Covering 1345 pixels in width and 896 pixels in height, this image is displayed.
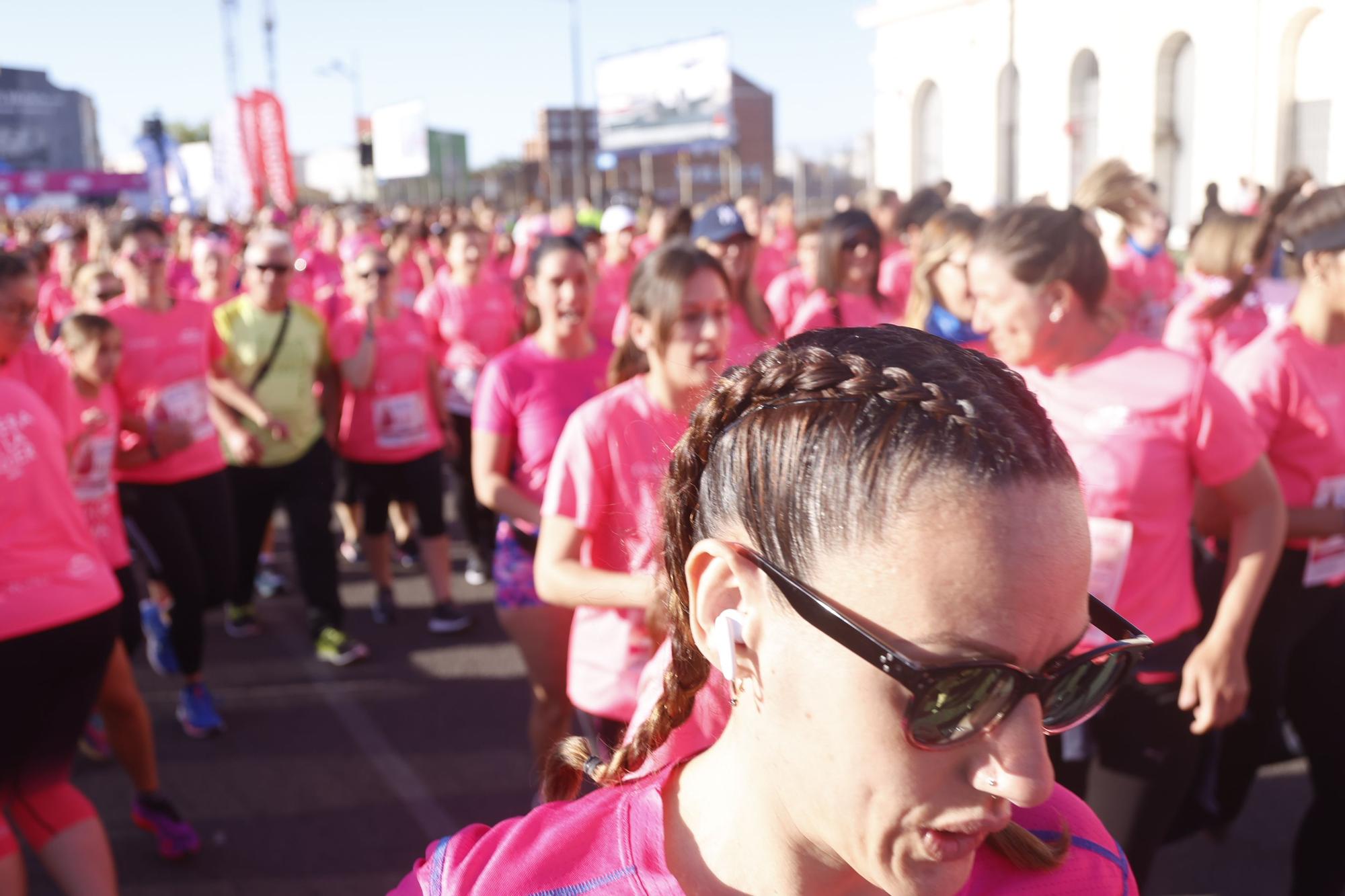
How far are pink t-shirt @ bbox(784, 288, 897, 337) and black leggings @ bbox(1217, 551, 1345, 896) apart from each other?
7.75 feet

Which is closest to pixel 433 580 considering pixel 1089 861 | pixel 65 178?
pixel 1089 861

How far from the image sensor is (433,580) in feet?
19.6

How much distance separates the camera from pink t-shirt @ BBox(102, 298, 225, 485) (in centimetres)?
480

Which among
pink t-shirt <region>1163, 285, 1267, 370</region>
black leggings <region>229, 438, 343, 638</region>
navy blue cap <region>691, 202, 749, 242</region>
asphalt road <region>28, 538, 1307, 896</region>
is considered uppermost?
navy blue cap <region>691, 202, 749, 242</region>

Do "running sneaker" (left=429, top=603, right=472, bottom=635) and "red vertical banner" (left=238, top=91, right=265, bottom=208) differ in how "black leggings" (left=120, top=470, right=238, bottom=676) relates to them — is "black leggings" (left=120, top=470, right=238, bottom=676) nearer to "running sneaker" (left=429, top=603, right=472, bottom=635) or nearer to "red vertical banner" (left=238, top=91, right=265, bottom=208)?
"running sneaker" (left=429, top=603, right=472, bottom=635)

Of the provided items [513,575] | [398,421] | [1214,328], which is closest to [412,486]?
[398,421]

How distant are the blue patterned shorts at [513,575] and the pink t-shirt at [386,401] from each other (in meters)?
2.19

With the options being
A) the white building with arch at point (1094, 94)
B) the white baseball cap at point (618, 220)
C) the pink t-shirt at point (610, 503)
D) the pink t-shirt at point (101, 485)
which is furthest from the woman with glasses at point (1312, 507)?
the white building with arch at point (1094, 94)

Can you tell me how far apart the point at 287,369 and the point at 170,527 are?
3.81 ft

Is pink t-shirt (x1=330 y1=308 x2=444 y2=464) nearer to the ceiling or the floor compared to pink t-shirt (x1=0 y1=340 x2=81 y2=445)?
nearer to the floor

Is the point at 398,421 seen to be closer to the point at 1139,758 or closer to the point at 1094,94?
the point at 1139,758

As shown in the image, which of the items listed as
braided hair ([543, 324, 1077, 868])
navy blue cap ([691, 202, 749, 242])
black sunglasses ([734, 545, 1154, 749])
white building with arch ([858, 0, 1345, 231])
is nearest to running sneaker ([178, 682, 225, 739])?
navy blue cap ([691, 202, 749, 242])

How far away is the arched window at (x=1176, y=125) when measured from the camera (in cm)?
2280

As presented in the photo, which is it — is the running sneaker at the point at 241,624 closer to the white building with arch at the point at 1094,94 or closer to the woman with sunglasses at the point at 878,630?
the woman with sunglasses at the point at 878,630
